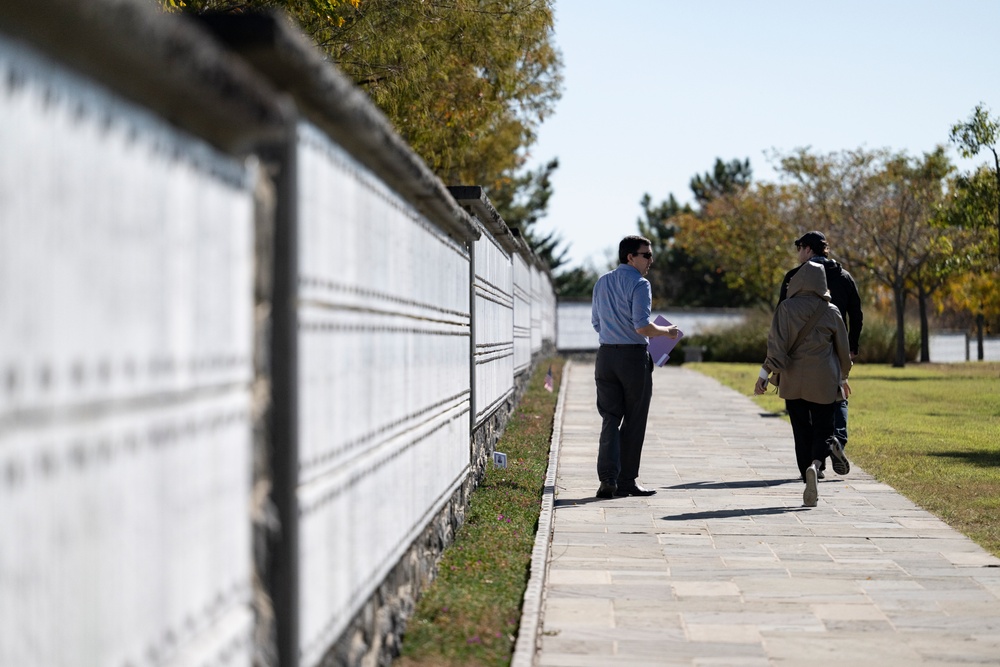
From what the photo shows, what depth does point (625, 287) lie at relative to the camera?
970 centimetres

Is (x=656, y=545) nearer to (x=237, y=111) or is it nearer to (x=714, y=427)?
(x=237, y=111)

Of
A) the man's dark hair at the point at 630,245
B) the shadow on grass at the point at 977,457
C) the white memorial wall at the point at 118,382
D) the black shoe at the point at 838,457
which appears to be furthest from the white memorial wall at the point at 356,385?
the shadow on grass at the point at 977,457

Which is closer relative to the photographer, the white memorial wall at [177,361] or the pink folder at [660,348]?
the white memorial wall at [177,361]

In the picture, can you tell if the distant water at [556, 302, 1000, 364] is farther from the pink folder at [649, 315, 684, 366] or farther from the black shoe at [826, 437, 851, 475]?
the pink folder at [649, 315, 684, 366]

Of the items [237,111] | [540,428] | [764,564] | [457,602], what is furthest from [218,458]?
[540,428]

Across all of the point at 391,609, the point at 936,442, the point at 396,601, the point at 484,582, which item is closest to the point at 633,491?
the point at 484,582

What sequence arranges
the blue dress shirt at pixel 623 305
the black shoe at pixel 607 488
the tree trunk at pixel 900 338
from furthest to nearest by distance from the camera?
the tree trunk at pixel 900 338 → the black shoe at pixel 607 488 → the blue dress shirt at pixel 623 305

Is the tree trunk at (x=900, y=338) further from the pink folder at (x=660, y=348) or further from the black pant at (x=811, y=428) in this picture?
the pink folder at (x=660, y=348)

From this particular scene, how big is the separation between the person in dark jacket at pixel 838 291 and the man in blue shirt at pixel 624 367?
52.8 inches

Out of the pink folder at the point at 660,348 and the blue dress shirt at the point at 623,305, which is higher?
the blue dress shirt at the point at 623,305

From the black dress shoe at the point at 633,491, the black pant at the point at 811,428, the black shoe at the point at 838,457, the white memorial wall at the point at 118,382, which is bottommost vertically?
the black dress shoe at the point at 633,491

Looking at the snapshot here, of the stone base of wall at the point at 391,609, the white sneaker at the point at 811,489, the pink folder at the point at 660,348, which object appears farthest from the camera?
the pink folder at the point at 660,348

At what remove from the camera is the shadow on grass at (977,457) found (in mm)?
12023

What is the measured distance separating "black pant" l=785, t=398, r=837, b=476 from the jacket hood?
2.76ft
